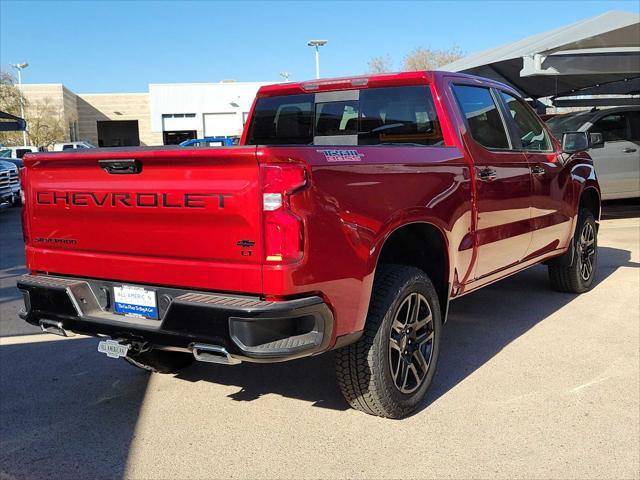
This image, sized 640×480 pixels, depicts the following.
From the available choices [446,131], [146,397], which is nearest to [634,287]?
[446,131]

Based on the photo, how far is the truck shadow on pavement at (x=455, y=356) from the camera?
4160 mm

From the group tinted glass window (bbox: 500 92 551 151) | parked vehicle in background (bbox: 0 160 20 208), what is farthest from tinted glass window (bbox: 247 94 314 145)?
parked vehicle in background (bbox: 0 160 20 208)

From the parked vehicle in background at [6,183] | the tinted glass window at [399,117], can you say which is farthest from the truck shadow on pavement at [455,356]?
the parked vehicle in background at [6,183]

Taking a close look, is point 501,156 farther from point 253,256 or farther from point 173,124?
point 173,124

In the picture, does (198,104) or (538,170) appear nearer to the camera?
(538,170)

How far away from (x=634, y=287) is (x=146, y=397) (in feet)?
17.3

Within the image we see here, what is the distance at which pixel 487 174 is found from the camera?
4.31 meters

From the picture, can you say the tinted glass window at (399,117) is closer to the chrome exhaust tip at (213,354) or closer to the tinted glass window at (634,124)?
the chrome exhaust tip at (213,354)

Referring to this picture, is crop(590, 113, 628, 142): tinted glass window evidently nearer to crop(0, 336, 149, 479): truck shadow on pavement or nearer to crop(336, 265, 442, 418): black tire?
crop(336, 265, 442, 418): black tire

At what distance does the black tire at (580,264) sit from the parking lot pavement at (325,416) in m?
0.87

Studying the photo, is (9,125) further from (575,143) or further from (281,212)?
(281,212)

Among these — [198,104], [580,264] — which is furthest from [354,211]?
[198,104]

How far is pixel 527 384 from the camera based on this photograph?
4137mm

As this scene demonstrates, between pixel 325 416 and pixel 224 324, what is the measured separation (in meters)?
1.24
